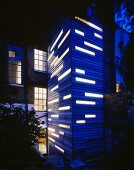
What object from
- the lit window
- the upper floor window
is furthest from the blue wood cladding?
the upper floor window

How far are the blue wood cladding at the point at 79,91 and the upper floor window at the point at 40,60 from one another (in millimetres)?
2567

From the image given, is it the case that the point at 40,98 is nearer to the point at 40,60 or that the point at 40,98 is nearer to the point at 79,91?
the point at 40,60

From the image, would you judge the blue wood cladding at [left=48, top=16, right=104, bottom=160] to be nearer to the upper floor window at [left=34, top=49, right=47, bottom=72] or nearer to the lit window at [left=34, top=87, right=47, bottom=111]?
the lit window at [left=34, top=87, right=47, bottom=111]

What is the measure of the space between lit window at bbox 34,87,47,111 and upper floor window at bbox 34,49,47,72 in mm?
1731

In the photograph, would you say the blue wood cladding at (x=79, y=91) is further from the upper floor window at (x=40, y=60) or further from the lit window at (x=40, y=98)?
the upper floor window at (x=40, y=60)

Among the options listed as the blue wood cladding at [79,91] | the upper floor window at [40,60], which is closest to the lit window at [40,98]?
the upper floor window at [40,60]

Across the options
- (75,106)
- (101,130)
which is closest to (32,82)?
(75,106)

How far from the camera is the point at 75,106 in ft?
31.0

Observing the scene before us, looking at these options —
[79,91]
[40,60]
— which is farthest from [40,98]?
[79,91]

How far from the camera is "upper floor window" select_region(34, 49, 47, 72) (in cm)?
1384

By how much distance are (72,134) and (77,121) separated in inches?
30.3

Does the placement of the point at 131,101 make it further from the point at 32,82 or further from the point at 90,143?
the point at 32,82

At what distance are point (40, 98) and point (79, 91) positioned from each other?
5.15 m

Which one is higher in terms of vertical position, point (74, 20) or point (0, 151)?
point (74, 20)
